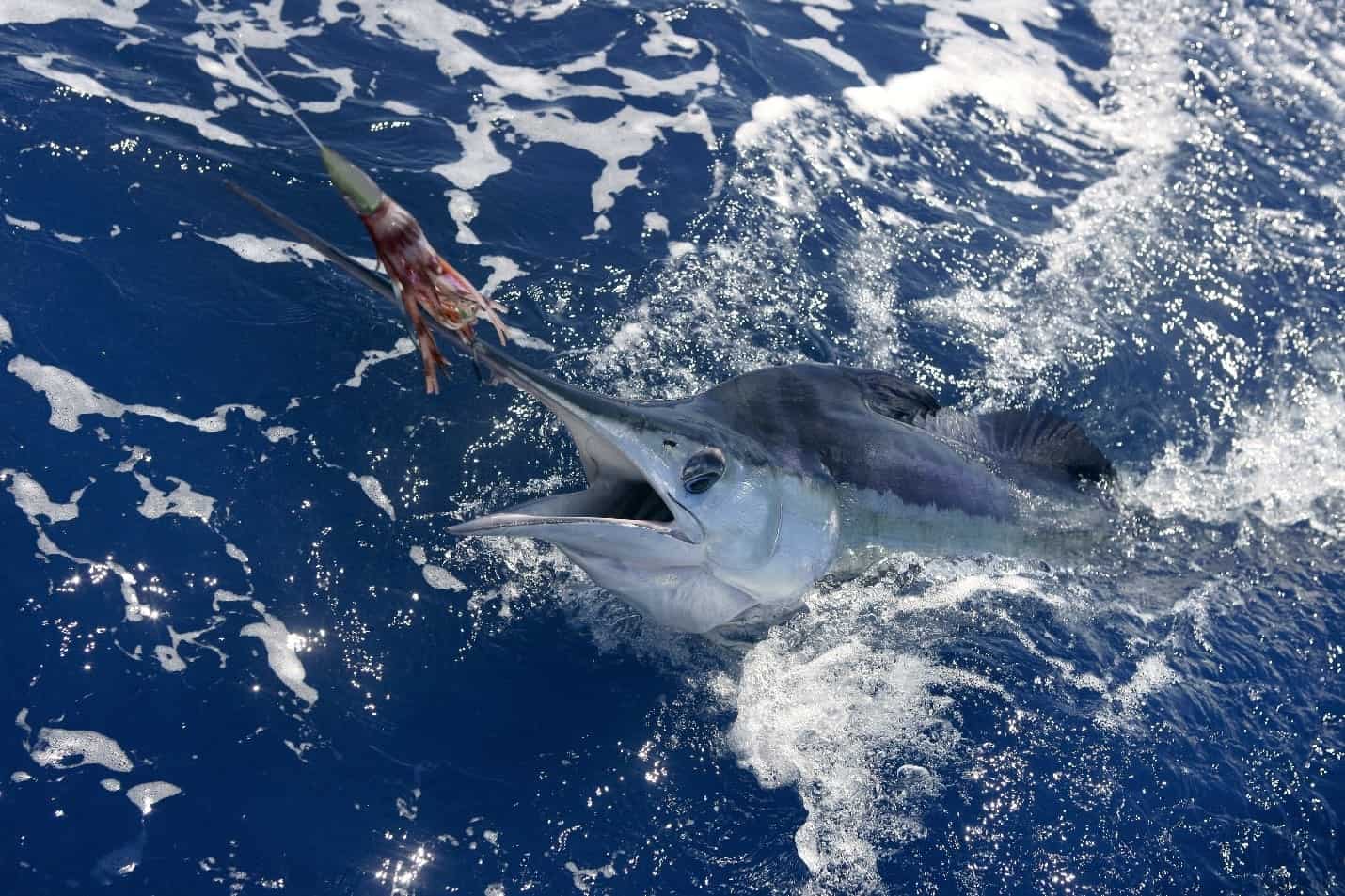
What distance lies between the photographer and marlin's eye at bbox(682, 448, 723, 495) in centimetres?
468

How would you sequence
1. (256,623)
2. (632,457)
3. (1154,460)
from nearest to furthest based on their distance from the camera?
1. (632,457)
2. (256,623)
3. (1154,460)

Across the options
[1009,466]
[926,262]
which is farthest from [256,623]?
[926,262]

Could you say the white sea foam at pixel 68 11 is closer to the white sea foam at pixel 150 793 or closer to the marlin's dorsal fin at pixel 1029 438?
the white sea foam at pixel 150 793

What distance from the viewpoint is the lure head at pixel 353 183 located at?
9.62 ft

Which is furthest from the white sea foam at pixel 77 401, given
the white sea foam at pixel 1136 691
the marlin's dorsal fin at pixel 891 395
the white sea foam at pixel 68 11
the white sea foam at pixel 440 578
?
the white sea foam at pixel 1136 691

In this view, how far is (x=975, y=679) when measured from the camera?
554cm

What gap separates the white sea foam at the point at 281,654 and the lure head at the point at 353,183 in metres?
2.42

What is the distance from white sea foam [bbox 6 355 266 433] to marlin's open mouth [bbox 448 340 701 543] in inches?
79.8

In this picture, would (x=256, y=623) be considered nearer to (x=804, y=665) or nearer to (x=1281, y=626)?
(x=804, y=665)

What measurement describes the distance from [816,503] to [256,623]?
103 inches

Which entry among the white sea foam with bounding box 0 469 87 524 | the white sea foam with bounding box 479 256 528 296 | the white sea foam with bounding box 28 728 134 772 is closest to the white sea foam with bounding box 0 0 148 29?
the white sea foam with bounding box 479 256 528 296

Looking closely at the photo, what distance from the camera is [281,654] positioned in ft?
16.0

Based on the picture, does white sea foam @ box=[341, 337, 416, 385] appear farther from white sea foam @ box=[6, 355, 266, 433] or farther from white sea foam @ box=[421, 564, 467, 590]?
white sea foam @ box=[421, 564, 467, 590]

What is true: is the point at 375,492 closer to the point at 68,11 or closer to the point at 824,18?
the point at 68,11
